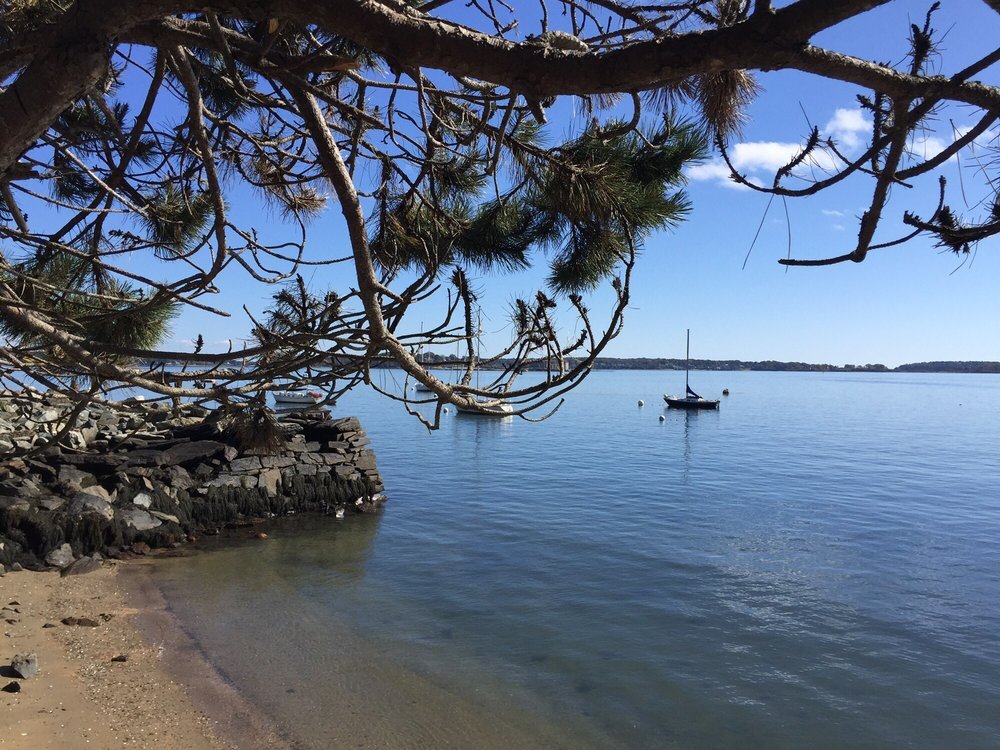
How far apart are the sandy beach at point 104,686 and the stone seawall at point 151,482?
4.95ft

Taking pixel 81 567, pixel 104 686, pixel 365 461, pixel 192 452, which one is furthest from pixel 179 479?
pixel 104 686

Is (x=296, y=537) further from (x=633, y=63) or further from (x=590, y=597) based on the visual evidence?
(x=633, y=63)

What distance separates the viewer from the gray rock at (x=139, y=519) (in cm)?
1116

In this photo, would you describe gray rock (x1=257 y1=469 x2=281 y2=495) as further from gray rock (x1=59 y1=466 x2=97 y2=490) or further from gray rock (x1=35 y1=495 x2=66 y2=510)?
gray rock (x1=35 y1=495 x2=66 y2=510)

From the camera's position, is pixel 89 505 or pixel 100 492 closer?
→ pixel 89 505

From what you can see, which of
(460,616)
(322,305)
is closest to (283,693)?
(460,616)

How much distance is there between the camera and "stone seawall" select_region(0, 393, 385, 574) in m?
9.99

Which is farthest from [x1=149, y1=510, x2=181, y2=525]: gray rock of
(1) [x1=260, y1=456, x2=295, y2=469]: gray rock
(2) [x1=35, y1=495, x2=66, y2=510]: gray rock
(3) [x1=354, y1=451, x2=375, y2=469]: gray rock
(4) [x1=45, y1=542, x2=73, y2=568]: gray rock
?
(3) [x1=354, y1=451, x2=375, y2=469]: gray rock

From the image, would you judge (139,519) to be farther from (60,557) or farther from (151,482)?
(60,557)

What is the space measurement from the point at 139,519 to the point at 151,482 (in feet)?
2.76

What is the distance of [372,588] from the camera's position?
1081 cm

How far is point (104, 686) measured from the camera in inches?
247

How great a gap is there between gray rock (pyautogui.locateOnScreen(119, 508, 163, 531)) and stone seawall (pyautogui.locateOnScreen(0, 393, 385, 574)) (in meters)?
0.02

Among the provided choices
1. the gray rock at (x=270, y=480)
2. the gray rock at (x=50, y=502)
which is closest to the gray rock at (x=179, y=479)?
the gray rock at (x=270, y=480)
